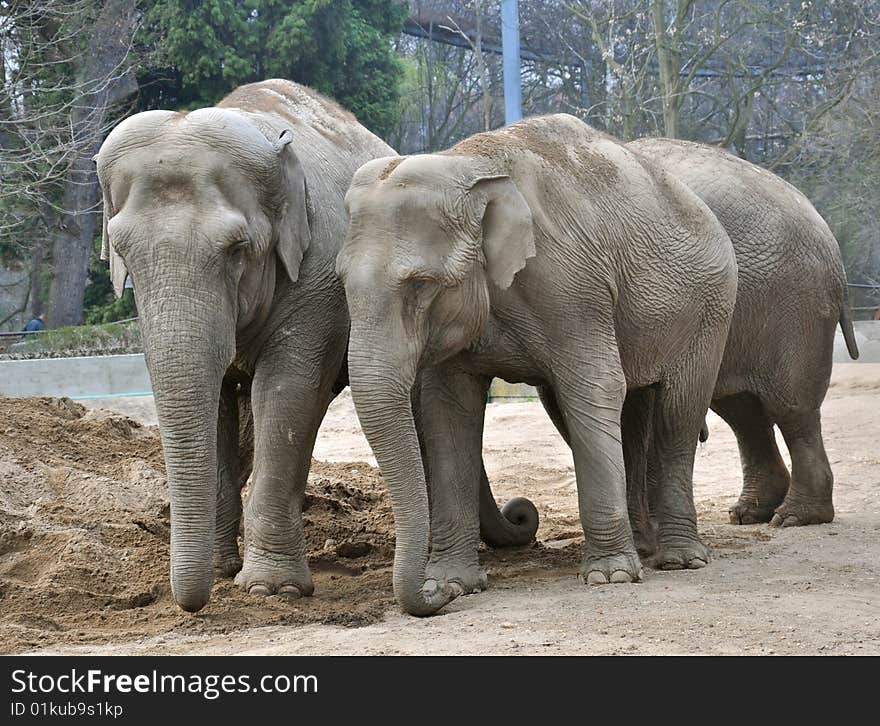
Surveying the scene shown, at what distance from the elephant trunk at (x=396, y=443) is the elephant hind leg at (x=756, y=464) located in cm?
392

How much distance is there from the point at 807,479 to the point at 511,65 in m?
10.2

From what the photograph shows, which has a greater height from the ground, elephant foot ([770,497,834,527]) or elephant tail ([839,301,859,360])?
elephant tail ([839,301,859,360])

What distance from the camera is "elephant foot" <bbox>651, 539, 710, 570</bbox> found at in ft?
22.9

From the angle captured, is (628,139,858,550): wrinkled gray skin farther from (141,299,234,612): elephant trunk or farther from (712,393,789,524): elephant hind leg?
(141,299,234,612): elephant trunk

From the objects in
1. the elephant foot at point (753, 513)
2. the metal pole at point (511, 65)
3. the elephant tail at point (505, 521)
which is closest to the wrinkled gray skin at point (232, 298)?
the elephant tail at point (505, 521)

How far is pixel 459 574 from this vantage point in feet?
20.9

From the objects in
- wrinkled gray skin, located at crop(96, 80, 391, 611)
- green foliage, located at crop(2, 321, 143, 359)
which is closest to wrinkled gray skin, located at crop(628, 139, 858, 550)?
wrinkled gray skin, located at crop(96, 80, 391, 611)

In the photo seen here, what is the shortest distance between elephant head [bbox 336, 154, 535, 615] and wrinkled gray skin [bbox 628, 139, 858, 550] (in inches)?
75.7

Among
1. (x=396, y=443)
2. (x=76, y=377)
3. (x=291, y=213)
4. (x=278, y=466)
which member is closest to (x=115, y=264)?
(x=291, y=213)

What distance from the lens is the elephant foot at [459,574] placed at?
20.7 feet

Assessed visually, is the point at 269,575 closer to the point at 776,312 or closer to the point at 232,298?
the point at 232,298

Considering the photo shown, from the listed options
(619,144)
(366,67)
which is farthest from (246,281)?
(366,67)

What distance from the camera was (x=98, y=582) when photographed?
21.3ft

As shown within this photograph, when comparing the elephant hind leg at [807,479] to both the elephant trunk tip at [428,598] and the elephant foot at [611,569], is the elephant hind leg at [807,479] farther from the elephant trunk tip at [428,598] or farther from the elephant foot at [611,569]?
the elephant trunk tip at [428,598]
